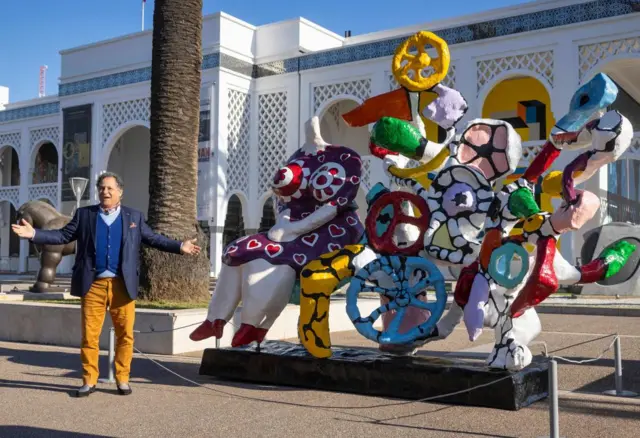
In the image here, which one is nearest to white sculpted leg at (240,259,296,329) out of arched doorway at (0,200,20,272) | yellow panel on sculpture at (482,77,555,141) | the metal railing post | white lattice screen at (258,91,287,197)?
the metal railing post

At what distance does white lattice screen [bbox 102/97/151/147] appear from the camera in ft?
72.1

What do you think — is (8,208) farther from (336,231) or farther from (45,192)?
(336,231)

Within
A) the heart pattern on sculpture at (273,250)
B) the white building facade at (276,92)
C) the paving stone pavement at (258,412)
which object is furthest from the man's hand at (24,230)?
the white building facade at (276,92)

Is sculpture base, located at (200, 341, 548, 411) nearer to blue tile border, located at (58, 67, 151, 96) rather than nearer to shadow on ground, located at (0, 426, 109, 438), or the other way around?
shadow on ground, located at (0, 426, 109, 438)

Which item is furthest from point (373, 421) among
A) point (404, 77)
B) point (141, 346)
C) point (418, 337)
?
point (141, 346)

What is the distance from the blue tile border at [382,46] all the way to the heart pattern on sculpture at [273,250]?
12.8 m

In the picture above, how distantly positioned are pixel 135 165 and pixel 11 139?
4.88 metres

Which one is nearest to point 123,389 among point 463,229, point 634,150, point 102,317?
point 102,317

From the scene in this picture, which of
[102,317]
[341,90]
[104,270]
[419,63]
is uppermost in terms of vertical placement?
[341,90]

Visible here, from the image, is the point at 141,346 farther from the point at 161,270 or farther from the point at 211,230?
the point at 211,230

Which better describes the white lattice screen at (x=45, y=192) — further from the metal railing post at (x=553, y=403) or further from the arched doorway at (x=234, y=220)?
the metal railing post at (x=553, y=403)

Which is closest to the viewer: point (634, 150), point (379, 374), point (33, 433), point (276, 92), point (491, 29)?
point (33, 433)

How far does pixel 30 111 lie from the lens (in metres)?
26.3

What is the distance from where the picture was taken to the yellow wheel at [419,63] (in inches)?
211
